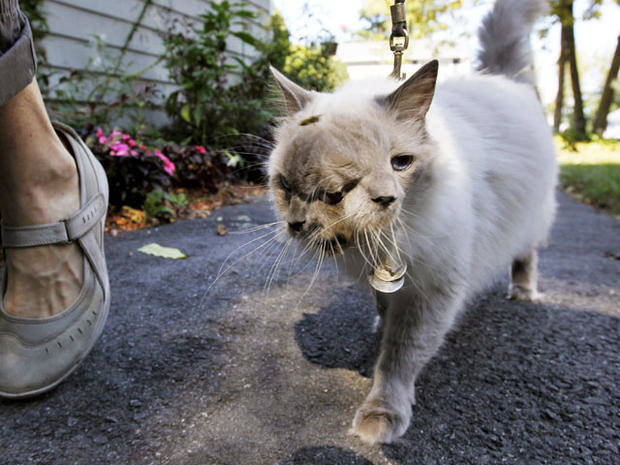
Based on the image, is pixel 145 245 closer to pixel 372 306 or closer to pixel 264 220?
pixel 264 220

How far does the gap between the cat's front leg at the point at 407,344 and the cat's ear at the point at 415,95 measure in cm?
59

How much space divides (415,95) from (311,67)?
16.7 feet

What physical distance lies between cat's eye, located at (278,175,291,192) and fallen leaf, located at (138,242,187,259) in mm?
1554

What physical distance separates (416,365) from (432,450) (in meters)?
0.28

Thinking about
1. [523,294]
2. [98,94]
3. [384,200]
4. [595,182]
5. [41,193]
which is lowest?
[595,182]

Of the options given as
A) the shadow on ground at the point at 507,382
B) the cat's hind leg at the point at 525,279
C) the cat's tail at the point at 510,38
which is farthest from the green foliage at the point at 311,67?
the shadow on ground at the point at 507,382

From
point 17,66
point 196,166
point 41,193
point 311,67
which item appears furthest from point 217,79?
point 17,66

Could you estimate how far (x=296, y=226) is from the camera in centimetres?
107

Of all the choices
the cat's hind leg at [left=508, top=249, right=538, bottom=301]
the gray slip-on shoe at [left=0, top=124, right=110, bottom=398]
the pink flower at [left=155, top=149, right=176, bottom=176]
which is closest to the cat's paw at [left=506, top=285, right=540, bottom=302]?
the cat's hind leg at [left=508, top=249, right=538, bottom=301]

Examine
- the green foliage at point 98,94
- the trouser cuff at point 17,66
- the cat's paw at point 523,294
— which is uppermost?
the trouser cuff at point 17,66

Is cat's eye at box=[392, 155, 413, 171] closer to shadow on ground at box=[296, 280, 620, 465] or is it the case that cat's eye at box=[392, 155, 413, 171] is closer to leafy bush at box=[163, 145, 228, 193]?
shadow on ground at box=[296, 280, 620, 465]

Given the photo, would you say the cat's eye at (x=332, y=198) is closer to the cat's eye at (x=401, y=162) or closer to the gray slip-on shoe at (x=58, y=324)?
the cat's eye at (x=401, y=162)

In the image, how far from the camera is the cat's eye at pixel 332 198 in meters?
1.00

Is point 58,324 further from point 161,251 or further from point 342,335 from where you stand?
point 161,251
